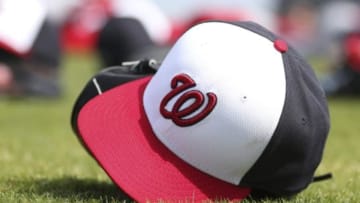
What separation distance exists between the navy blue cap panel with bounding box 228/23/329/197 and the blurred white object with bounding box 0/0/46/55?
462cm

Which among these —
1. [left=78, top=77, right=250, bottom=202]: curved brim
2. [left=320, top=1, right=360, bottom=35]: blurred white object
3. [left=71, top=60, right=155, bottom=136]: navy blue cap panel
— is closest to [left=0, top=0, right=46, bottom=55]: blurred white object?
[left=71, top=60, right=155, bottom=136]: navy blue cap panel

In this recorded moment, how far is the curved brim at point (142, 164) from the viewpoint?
106 inches

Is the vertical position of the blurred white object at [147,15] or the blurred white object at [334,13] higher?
the blurred white object at [147,15]

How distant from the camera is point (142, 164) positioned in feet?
8.98

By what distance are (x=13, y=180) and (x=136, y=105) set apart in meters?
0.80

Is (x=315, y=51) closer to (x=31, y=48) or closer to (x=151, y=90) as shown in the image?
(x=31, y=48)

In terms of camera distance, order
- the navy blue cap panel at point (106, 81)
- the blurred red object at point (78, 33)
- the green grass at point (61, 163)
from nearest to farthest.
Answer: the navy blue cap panel at point (106, 81) < the green grass at point (61, 163) < the blurred red object at point (78, 33)

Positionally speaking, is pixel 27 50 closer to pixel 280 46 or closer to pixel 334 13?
pixel 280 46

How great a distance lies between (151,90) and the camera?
2.85 m

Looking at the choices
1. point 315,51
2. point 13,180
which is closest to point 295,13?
point 315,51

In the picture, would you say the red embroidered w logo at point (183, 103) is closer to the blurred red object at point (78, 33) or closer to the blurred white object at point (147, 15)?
the blurred white object at point (147, 15)

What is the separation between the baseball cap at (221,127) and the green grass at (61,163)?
0.86 feet

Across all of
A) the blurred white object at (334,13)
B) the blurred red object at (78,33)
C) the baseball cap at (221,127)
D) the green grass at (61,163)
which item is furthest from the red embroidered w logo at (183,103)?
the blurred red object at (78,33)

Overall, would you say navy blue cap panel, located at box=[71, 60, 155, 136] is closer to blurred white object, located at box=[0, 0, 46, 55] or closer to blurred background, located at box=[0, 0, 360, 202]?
blurred background, located at box=[0, 0, 360, 202]
